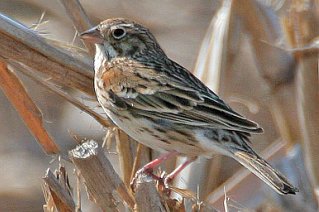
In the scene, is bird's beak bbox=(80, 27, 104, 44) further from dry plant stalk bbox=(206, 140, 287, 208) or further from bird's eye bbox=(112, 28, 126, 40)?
dry plant stalk bbox=(206, 140, 287, 208)

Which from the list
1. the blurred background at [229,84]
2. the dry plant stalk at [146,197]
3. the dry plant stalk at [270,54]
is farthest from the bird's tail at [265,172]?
the dry plant stalk at [270,54]

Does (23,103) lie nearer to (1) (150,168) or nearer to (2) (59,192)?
(1) (150,168)

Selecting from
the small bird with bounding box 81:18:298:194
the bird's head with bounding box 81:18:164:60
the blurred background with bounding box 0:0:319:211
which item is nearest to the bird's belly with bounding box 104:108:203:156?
the small bird with bounding box 81:18:298:194

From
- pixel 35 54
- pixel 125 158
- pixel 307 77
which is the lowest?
pixel 125 158

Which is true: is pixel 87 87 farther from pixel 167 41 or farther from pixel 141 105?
pixel 167 41

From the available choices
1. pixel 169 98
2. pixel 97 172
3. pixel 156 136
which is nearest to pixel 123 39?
pixel 169 98

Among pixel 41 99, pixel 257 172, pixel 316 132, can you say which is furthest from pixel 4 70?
pixel 41 99
